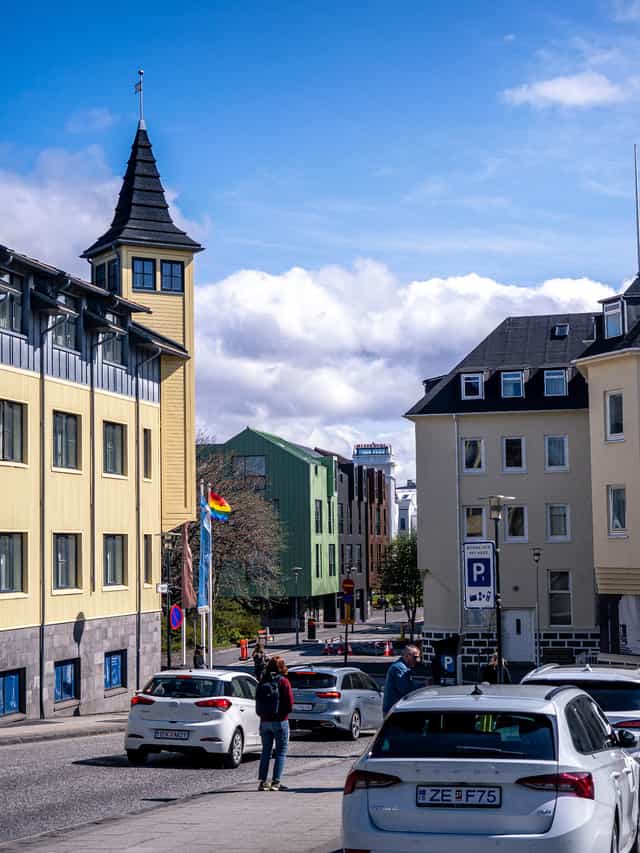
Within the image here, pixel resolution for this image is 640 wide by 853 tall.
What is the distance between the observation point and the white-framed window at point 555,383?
54.0m

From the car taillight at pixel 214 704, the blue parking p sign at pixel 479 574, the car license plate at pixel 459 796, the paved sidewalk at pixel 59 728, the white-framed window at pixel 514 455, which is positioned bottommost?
the paved sidewalk at pixel 59 728

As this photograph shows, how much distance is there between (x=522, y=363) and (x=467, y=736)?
47.6m

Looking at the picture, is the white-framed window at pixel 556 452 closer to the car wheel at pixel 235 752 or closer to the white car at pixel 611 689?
the car wheel at pixel 235 752

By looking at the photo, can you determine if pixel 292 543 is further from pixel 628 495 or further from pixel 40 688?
pixel 40 688

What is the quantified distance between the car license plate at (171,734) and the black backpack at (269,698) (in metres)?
3.55

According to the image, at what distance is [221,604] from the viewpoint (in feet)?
223

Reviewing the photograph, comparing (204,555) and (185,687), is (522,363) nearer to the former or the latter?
(204,555)

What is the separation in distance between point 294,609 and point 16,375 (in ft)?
194

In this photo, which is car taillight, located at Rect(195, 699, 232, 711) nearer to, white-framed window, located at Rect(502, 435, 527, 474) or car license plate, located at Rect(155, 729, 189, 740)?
car license plate, located at Rect(155, 729, 189, 740)

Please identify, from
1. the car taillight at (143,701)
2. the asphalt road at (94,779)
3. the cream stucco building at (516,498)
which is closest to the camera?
the asphalt road at (94,779)

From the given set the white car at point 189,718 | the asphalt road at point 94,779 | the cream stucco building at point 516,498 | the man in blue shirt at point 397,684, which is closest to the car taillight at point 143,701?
the white car at point 189,718

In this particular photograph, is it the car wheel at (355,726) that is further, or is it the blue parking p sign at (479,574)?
the car wheel at (355,726)

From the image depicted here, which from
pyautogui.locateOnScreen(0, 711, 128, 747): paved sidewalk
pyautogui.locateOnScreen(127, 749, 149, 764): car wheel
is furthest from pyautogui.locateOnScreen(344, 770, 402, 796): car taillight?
pyautogui.locateOnScreen(0, 711, 128, 747): paved sidewalk

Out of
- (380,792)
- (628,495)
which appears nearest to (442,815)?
(380,792)
